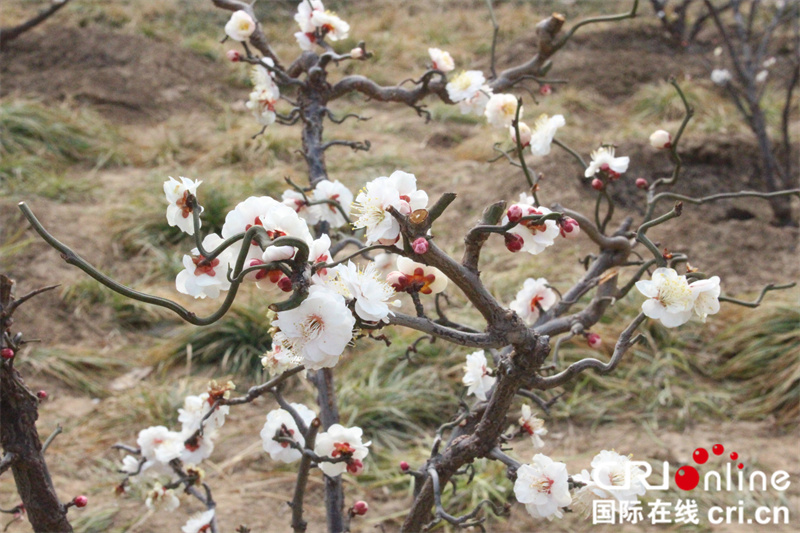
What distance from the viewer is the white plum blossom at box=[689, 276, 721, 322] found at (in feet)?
3.23

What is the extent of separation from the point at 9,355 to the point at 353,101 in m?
5.44

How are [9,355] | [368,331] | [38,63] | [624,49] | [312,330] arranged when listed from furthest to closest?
[624,49], [38,63], [9,355], [368,331], [312,330]

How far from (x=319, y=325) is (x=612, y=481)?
0.60 m

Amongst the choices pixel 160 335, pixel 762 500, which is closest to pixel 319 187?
pixel 762 500

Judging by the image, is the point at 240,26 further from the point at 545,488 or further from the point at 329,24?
the point at 545,488

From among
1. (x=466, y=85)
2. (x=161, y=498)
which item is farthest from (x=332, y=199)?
(x=161, y=498)

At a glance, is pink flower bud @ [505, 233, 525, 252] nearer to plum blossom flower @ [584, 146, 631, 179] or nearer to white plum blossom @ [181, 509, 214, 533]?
plum blossom flower @ [584, 146, 631, 179]

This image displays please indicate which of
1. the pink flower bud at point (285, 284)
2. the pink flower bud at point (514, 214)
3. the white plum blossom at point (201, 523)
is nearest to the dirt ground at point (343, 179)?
the white plum blossom at point (201, 523)

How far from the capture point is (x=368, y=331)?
2.98ft

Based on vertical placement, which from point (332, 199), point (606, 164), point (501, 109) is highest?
point (501, 109)

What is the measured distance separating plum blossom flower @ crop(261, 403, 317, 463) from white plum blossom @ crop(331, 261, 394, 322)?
1.84ft

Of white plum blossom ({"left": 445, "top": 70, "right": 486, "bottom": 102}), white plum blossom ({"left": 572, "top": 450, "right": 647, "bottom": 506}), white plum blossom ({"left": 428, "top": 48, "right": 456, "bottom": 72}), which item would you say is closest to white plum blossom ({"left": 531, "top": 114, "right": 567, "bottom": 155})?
white plum blossom ({"left": 445, "top": 70, "right": 486, "bottom": 102})

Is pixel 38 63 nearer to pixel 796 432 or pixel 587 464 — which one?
pixel 587 464

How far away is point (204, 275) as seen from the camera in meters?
0.83
